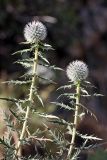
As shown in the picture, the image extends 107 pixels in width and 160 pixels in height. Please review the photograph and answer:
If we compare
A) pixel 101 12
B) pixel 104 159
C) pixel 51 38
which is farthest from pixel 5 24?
A: pixel 104 159

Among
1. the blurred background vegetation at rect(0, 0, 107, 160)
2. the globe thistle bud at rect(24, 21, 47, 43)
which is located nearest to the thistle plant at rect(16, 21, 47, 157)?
the globe thistle bud at rect(24, 21, 47, 43)

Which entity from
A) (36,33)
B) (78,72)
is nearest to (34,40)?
(36,33)

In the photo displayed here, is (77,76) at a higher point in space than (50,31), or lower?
lower

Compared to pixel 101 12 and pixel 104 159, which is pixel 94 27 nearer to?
Answer: pixel 101 12

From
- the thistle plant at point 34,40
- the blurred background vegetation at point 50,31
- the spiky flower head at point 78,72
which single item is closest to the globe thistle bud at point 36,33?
the thistle plant at point 34,40

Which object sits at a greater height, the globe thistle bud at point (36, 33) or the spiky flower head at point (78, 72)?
the globe thistle bud at point (36, 33)

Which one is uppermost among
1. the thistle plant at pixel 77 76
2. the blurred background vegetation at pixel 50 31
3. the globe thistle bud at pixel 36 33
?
the blurred background vegetation at pixel 50 31

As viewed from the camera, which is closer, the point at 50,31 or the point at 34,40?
the point at 34,40

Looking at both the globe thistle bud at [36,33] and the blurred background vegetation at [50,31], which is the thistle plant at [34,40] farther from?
the blurred background vegetation at [50,31]

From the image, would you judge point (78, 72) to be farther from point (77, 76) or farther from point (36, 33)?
point (36, 33)

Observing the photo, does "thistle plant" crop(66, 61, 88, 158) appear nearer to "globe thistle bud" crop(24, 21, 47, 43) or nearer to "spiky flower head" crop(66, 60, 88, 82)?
"spiky flower head" crop(66, 60, 88, 82)

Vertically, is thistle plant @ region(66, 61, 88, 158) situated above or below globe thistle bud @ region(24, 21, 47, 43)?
below

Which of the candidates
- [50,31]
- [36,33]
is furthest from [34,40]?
[50,31]
